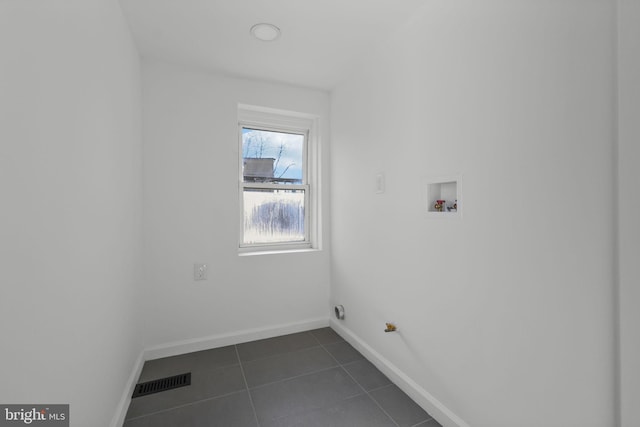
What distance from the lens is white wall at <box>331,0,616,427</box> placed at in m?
0.97

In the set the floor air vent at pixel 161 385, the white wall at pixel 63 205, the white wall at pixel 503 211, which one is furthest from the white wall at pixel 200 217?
the white wall at pixel 503 211

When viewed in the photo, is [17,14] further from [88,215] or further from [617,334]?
[617,334]

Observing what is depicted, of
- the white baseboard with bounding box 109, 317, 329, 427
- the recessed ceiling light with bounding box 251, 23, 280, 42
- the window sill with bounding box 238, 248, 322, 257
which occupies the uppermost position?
the recessed ceiling light with bounding box 251, 23, 280, 42

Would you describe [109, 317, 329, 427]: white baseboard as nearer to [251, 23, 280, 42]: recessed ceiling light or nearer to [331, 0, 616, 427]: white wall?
[331, 0, 616, 427]: white wall

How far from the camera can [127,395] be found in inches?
67.4

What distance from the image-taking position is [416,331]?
1.76 metres

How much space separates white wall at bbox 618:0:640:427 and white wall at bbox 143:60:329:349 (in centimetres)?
216

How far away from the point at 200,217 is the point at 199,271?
0.43 metres

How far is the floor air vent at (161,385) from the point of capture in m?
1.84

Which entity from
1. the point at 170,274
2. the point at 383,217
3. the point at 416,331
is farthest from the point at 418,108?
the point at 170,274

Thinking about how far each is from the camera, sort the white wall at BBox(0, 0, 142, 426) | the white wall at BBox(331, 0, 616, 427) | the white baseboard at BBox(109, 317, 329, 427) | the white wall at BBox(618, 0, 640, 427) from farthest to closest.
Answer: the white baseboard at BBox(109, 317, 329, 427) < the white wall at BBox(331, 0, 616, 427) < the white wall at BBox(618, 0, 640, 427) < the white wall at BBox(0, 0, 142, 426)

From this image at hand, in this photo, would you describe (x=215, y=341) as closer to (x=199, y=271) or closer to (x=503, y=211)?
(x=199, y=271)

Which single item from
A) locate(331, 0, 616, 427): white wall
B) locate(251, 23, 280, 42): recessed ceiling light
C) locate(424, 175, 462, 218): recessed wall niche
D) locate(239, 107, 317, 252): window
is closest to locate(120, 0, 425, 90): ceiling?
locate(251, 23, 280, 42): recessed ceiling light

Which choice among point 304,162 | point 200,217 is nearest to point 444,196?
point 304,162
